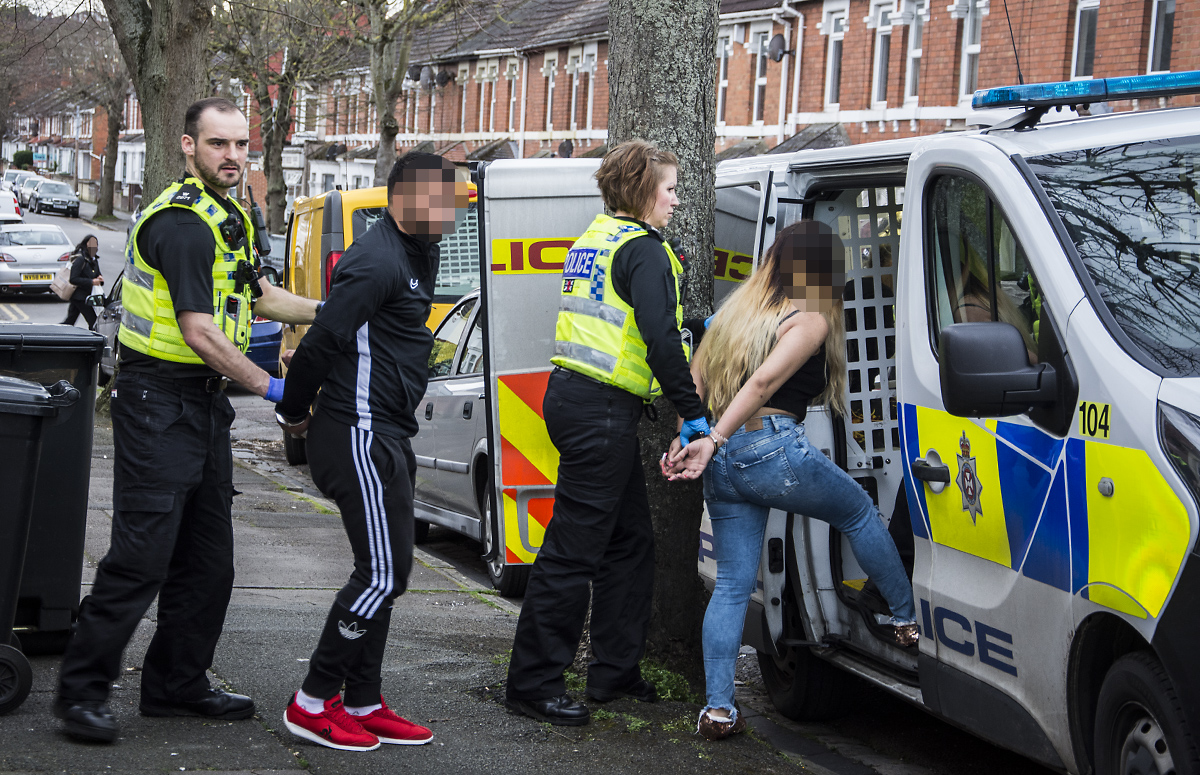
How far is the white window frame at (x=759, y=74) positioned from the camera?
28.8m

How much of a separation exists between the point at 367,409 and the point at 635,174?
1.16 metres

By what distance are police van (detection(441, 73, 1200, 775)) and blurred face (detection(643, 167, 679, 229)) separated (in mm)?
697

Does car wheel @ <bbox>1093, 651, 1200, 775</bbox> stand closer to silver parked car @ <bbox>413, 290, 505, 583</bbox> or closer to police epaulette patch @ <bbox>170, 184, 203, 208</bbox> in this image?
police epaulette patch @ <bbox>170, 184, 203, 208</bbox>

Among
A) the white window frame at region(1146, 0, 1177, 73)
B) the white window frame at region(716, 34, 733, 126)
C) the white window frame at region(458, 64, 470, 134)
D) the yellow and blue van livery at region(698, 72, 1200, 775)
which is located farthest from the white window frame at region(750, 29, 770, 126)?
the yellow and blue van livery at region(698, 72, 1200, 775)

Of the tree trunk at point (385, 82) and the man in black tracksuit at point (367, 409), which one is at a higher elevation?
the tree trunk at point (385, 82)

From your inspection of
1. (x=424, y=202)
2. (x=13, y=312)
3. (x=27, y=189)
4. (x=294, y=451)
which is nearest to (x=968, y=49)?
(x=294, y=451)

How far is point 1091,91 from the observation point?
13.1 feet

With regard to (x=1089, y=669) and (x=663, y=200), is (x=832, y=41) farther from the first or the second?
(x=1089, y=669)

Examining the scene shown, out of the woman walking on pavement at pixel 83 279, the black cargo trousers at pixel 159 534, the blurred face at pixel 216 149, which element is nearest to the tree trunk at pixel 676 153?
the blurred face at pixel 216 149

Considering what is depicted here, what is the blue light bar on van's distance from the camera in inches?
154

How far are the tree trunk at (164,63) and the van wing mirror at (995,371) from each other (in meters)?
11.9

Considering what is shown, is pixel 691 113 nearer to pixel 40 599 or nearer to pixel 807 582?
pixel 807 582

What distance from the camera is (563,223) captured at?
17.5ft

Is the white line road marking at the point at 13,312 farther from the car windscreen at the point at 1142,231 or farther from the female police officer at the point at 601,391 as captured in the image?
the car windscreen at the point at 1142,231
